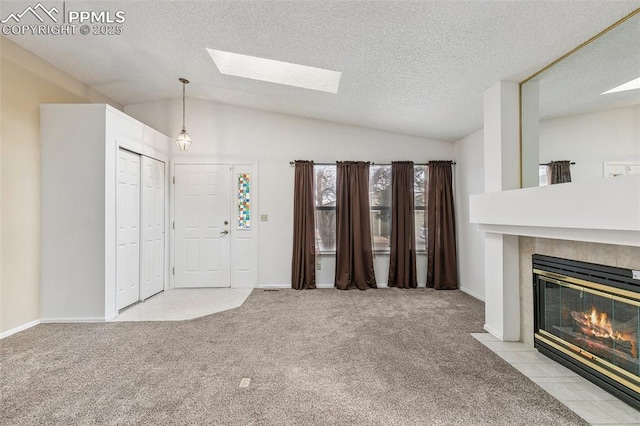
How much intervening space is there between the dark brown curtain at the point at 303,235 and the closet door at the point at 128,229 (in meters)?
2.25

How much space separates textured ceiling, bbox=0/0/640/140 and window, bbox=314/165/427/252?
1019 millimetres

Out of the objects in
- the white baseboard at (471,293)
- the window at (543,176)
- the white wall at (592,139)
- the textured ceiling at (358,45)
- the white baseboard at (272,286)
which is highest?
the textured ceiling at (358,45)

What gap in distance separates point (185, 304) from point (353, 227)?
8.91 feet

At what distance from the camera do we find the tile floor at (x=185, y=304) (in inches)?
136

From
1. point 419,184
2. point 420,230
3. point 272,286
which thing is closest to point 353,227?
point 420,230

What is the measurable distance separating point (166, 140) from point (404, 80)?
3.86 m

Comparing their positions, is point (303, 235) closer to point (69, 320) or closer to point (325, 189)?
point (325, 189)

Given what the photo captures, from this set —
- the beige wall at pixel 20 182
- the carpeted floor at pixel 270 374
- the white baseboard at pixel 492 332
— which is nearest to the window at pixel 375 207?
the carpeted floor at pixel 270 374

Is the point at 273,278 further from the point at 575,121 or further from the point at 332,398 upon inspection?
the point at 575,121

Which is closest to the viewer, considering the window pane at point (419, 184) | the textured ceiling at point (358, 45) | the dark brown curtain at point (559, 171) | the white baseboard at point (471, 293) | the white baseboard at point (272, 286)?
the textured ceiling at point (358, 45)

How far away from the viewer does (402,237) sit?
4.73m

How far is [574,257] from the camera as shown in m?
2.21

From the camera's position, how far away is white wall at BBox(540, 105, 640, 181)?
1764mm

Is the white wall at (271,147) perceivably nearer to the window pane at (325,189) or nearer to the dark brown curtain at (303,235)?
the dark brown curtain at (303,235)
